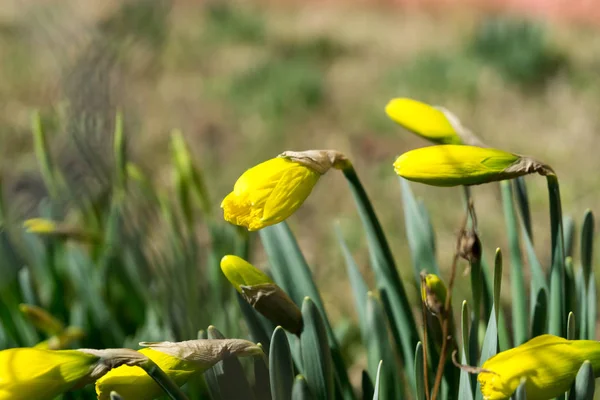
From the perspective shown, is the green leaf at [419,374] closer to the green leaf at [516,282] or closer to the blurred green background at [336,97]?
the green leaf at [516,282]

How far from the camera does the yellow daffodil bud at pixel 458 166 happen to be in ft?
1.76

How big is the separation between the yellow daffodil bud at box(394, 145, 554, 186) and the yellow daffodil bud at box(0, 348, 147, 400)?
→ 0.24 metres

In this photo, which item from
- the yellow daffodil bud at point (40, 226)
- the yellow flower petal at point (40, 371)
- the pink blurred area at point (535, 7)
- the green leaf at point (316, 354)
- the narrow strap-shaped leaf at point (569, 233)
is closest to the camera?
the yellow flower petal at point (40, 371)

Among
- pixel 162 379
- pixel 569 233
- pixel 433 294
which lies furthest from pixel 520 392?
pixel 569 233

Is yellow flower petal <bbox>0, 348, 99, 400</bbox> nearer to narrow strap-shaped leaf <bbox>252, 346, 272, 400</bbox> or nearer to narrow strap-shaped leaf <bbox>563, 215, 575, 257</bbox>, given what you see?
narrow strap-shaped leaf <bbox>252, 346, 272, 400</bbox>

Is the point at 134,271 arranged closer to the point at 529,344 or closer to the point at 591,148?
the point at 529,344

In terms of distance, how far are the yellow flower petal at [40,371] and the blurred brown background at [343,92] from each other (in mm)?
487

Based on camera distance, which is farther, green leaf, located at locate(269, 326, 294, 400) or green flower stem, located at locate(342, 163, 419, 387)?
green flower stem, located at locate(342, 163, 419, 387)

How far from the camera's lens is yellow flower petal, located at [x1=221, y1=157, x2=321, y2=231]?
52 centimetres

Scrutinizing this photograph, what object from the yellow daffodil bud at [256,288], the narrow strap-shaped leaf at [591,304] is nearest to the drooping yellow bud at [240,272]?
the yellow daffodil bud at [256,288]

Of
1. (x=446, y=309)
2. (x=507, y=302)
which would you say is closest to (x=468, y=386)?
(x=446, y=309)

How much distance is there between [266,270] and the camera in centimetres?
86

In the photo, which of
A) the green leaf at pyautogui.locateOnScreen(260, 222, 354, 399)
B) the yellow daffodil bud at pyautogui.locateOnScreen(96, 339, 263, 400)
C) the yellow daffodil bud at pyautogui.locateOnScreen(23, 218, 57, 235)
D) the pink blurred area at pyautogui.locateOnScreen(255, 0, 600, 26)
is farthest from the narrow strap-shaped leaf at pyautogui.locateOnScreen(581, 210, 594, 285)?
the pink blurred area at pyautogui.locateOnScreen(255, 0, 600, 26)

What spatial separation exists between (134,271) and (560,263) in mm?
629
